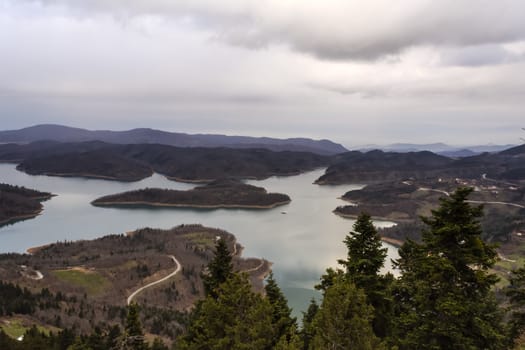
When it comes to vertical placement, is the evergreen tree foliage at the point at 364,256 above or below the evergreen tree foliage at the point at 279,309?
above

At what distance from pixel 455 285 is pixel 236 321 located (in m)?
8.00

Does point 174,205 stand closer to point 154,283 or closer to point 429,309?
point 154,283

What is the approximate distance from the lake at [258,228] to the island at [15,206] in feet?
18.6

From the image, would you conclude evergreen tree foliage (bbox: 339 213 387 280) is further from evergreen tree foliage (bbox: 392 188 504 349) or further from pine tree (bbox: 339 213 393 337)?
evergreen tree foliage (bbox: 392 188 504 349)

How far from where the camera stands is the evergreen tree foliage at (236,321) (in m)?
14.5

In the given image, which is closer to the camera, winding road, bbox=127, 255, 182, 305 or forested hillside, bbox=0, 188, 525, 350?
forested hillside, bbox=0, 188, 525, 350

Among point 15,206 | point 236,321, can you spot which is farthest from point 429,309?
point 15,206

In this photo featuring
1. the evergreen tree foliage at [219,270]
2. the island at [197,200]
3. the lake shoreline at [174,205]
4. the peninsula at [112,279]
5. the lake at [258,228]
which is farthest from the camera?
the island at [197,200]

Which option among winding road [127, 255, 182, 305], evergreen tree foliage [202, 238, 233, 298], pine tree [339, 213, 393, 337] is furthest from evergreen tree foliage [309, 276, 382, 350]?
winding road [127, 255, 182, 305]

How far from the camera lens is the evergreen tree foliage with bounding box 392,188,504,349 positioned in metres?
12.9

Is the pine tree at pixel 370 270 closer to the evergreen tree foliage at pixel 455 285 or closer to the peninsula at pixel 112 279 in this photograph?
the evergreen tree foliage at pixel 455 285

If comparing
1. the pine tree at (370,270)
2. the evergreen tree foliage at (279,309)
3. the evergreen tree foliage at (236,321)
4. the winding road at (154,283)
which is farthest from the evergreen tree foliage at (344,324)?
the winding road at (154,283)

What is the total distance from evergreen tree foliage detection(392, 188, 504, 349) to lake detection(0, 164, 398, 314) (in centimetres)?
4813

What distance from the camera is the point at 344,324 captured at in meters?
13.4
